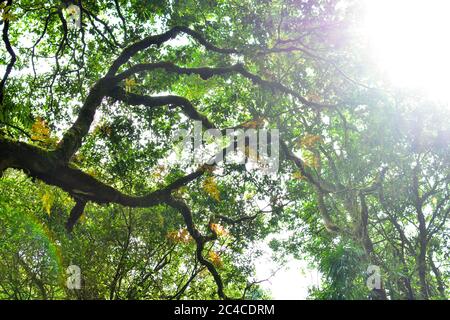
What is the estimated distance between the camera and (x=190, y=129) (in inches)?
437

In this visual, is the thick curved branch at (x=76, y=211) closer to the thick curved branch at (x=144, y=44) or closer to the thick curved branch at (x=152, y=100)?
the thick curved branch at (x=152, y=100)

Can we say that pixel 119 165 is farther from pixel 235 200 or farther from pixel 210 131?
pixel 235 200

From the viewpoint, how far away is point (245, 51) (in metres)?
9.64

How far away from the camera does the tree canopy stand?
9.16 m

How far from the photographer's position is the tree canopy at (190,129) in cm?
916

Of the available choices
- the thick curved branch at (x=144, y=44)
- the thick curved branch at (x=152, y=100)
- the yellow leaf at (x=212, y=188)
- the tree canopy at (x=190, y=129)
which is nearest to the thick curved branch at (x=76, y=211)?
the tree canopy at (x=190, y=129)

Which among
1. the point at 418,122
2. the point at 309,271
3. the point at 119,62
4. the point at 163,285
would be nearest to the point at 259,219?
the point at 163,285

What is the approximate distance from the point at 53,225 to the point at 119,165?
342cm

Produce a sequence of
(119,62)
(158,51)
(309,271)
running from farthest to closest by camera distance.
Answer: (309,271) → (158,51) → (119,62)

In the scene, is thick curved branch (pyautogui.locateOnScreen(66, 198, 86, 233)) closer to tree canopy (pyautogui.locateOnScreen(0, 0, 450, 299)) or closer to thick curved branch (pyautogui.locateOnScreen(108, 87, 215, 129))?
tree canopy (pyautogui.locateOnScreen(0, 0, 450, 299))

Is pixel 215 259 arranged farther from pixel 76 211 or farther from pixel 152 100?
pixel 152 100

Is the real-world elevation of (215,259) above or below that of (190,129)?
below

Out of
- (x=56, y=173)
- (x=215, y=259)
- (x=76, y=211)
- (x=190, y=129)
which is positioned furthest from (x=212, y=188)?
(x=56, y=173)

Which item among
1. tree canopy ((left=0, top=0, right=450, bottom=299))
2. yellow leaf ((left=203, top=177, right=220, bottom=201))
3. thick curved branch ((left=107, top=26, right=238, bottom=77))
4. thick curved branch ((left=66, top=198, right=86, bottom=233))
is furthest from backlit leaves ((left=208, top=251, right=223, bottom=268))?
thick curved branch ((left=107, top=26, right=238, bottom=77))
